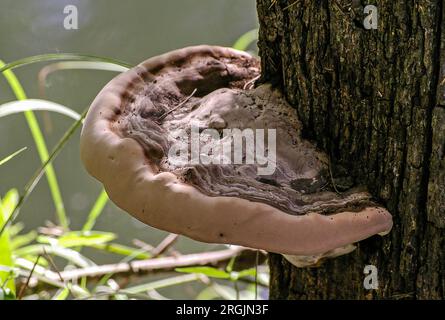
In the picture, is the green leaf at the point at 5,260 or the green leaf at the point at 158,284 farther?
the green leaf at the point at 158,284

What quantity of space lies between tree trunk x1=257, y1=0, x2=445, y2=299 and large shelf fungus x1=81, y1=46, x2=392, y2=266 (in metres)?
0.06

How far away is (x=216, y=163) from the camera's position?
1.09 m

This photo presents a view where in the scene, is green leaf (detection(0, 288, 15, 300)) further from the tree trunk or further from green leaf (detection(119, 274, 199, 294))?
the tree trunk

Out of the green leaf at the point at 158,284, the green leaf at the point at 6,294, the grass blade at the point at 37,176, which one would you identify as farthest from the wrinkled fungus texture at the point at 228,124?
the green leaf at the point at 158,284

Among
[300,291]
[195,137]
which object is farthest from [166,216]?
[300,291]

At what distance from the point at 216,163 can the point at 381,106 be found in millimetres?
359

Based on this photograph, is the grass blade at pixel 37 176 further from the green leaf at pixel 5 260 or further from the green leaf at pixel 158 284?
the green leaf at pixel 158 284

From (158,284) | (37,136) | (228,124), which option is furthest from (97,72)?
(228,124)

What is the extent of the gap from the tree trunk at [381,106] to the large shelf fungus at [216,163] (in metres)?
0.06

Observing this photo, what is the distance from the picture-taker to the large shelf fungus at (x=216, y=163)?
959 millimetres

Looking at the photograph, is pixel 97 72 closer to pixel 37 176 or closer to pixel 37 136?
pixel 37 136

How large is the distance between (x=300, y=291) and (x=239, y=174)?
0.47 metres

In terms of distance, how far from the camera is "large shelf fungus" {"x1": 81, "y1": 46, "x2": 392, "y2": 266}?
0.96m

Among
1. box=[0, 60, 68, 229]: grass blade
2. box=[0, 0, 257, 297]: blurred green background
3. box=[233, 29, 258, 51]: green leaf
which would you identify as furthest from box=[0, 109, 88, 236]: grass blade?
box=[0, 0, 257, 297]: blurred green background
